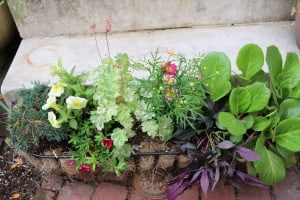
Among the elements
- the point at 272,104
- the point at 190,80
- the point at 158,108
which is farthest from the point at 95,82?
the point at 272,104

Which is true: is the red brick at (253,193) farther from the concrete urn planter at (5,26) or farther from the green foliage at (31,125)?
the concrete urn planter at (5,26)

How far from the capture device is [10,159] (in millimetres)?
2197

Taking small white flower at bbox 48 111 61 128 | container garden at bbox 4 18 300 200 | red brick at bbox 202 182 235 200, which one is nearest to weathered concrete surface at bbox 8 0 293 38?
container garden at bbox 4 18 300 200

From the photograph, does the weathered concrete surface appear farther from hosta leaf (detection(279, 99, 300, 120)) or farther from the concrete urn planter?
hosta leaf (detection(279, 99, 300, 120))

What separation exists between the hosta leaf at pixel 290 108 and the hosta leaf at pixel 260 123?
0.33 feet

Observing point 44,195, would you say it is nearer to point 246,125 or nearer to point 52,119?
point 52,119

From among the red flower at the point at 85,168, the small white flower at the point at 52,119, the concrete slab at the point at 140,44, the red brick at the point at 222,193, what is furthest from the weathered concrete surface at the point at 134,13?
the red brick at the point at 222,193

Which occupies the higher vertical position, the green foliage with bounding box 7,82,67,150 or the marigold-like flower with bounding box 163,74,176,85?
the marigold-like flower with bounding box 163,74,176,85

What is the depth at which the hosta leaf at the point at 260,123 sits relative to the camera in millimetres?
1672

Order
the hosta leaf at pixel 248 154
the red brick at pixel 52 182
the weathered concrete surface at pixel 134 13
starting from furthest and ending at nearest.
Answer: the weathered concrete surface at pixel 134 13
the red brick at pixel 52 182
the hosta leaf at pixel 248 154

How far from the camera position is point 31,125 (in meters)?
1.73

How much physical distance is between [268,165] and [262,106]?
0.29 m

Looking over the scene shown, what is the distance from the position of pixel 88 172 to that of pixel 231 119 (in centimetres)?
83

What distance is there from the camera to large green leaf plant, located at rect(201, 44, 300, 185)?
165cm
